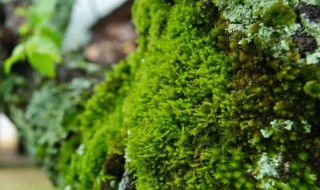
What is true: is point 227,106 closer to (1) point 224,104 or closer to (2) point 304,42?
(1) point 224,104

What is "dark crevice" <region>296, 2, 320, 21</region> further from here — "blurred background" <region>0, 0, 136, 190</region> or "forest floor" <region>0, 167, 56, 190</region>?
"forest floor" <region>0, 167, 56, 190</region>

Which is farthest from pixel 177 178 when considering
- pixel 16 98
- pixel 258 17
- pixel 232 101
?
pixel 16 98

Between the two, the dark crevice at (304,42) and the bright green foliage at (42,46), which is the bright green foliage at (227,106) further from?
the bright green foliage at (42,46)

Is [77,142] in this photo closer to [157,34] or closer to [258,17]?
[157,34]

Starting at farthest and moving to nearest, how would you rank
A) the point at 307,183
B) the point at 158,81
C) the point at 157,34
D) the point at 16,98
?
the point at 16,98, the point at 157,34, the point at 158,81, the point at 307,183

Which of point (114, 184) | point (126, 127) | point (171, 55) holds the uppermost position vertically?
point (171, 55)

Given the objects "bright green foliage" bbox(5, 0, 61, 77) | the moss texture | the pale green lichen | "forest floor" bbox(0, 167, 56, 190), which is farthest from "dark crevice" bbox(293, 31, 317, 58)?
"forest floor" bbox(0, 167, 56, 190)

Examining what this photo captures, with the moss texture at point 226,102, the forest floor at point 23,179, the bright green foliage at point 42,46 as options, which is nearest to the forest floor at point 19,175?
the forest floor at point 23,179

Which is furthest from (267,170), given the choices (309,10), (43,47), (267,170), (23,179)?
(23,179)
